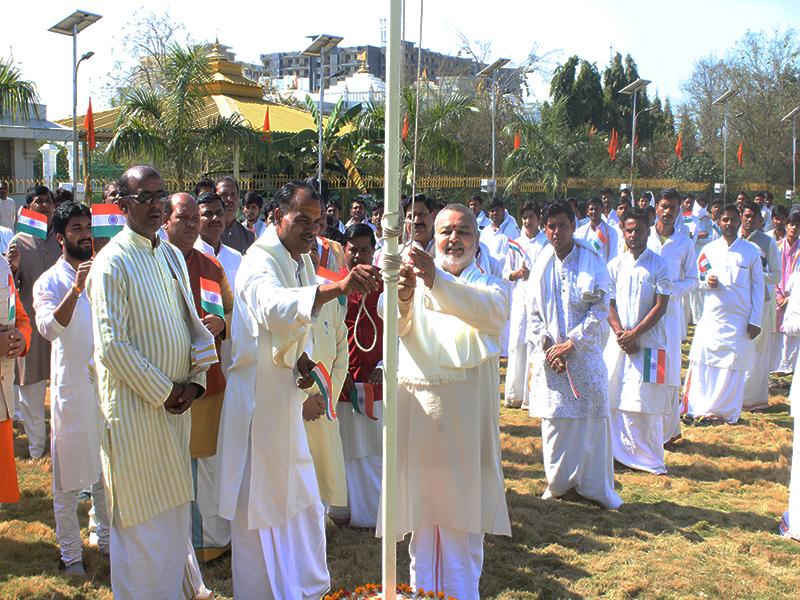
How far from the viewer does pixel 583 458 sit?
615 cm

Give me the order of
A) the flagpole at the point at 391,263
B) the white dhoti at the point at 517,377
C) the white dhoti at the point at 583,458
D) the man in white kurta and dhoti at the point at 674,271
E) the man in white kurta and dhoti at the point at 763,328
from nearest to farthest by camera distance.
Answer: the flagpole at the point at 391,263
the white dhoti at the point at 583,458
the man in white kurta and dhoti at the point at 674,271
the white dhoti at the point at 517,377
the man in white kurta and dhoti at the point at 763,328

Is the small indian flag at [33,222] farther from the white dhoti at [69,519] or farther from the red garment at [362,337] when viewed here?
the red garment at [362,337]

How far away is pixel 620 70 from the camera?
4375 cm

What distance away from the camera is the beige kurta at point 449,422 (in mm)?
4242

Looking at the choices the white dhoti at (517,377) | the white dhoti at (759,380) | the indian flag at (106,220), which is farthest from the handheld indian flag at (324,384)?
the white dhoti at (759,380)

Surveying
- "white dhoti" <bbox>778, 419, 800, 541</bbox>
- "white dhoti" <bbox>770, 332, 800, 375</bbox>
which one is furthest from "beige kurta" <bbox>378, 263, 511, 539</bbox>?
"white dhoti" <bbox>770, 332, 800, 375</bbox>

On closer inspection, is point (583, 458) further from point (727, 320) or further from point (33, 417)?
point (33, 417)

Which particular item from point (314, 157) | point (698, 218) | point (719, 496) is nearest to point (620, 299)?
point (719, 496)

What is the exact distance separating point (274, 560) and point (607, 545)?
231 centimetres

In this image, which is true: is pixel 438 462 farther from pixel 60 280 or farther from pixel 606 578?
pixel 60 280

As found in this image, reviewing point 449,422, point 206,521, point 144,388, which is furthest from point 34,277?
point 449,422

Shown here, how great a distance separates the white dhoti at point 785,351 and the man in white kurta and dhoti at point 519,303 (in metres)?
3.22

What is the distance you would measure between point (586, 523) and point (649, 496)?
0.87 m

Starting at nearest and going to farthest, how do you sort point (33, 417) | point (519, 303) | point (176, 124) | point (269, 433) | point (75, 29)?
1. point (269, 433)
2. point (33, 417)
3. point (519, 303)
4. point (75, 29)
5. point (176, 124)
